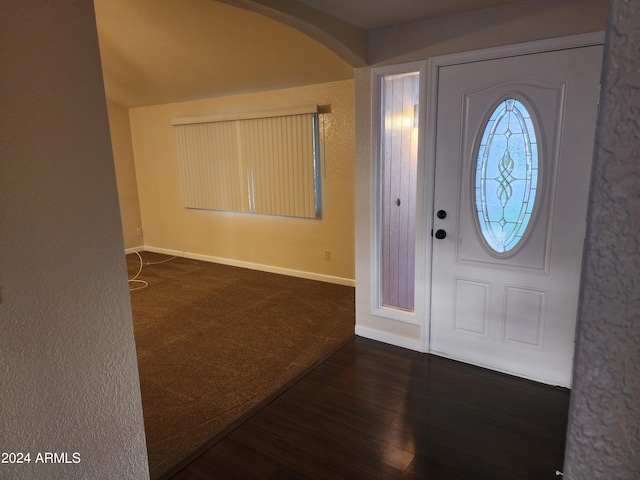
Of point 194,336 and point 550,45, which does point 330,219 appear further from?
point 550,45

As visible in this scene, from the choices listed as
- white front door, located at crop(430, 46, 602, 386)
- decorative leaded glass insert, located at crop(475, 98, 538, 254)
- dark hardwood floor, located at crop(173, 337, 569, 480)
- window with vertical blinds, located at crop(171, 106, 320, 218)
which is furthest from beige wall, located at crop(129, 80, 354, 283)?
dark hardwood floor, located at crop(173, 337, 569, 480)

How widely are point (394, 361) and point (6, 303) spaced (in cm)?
239

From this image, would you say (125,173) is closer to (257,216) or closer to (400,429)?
(257,216)

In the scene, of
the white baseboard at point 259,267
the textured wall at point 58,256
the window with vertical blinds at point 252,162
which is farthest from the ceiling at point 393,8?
the white baseboard at point 259,267

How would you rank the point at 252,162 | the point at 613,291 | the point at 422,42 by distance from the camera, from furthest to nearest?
the point at 252,162 < the point at 422,42 < the point at 613,291

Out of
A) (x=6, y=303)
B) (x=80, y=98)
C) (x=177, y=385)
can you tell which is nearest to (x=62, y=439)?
(x=6, y=303)

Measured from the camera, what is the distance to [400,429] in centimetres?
220

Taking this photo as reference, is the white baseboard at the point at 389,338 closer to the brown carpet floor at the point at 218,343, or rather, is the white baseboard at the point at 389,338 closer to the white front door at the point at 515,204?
the brown carpet floor at the point at 218,343

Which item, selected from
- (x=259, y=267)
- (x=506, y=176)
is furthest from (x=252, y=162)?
(x=506, y=176)

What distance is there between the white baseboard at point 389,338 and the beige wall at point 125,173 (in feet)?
14.3

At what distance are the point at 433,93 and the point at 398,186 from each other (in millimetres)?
680

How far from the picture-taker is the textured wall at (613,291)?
40cm

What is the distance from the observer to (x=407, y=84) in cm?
284

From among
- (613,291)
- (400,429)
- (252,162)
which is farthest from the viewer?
(252,162)
